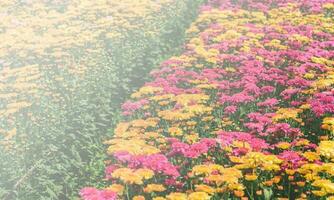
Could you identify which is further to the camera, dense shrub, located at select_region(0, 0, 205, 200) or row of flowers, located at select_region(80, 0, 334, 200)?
dense shrub, located at select_region(0, 0, 205, 200)

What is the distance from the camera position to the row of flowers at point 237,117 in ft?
21.2

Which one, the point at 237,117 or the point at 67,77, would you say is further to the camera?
the point at 67,77

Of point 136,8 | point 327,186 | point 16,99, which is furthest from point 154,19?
point 327,186

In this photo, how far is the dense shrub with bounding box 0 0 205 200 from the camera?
8094 mm

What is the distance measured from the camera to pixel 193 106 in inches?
338

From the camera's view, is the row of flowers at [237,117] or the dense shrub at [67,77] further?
the dense shrub at [67,77]

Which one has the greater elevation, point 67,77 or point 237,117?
point 67,77

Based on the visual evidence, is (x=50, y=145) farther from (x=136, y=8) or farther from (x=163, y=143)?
(x=136, y=8)

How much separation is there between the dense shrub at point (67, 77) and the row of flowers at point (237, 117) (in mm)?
637

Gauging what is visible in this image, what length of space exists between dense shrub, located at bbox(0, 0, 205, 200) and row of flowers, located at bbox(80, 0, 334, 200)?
25.1 inches

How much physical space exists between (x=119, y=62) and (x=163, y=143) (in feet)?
13.6

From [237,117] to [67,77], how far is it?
12.2 ft

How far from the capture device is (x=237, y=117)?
9172mm

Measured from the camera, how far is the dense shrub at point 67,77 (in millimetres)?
8094
